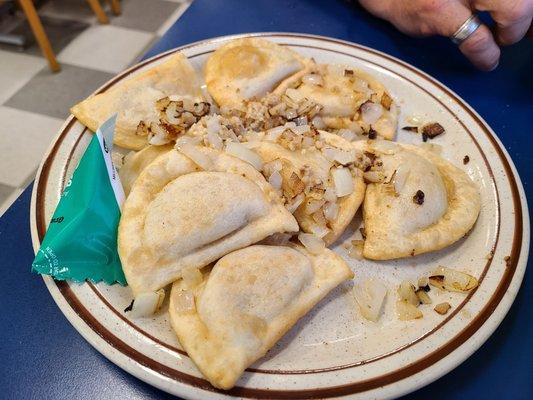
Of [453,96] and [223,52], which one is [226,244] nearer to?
[223,52]

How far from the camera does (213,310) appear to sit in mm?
977

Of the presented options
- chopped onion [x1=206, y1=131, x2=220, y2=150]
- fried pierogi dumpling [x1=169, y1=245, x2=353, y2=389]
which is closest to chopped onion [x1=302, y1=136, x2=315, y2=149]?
chopped onion [x1=206, y1=131, x2=220, y2=150]

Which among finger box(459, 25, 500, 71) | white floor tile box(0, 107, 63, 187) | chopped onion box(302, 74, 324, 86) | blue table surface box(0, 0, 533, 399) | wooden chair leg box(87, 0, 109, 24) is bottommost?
white floor tile box(0, 107, 63, 187)

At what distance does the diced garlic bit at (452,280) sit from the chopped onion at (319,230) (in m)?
0.27

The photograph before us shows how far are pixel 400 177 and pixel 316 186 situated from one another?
0.74 feet

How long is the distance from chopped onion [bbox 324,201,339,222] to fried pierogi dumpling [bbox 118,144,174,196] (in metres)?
0.47

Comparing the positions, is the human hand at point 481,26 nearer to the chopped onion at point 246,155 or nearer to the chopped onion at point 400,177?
the chopped onion at point 400,177

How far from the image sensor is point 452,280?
1110 mm

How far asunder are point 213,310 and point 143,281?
0.18 metres

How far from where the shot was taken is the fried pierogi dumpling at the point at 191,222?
1055 mm

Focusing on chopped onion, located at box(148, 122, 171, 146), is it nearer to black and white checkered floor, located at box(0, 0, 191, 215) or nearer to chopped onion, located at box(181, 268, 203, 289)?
chopped onion, located at box(181, 268, 203, 289)

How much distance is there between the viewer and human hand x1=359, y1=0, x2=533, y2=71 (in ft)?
5.56

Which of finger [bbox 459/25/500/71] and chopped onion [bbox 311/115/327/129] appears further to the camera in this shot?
finger [bbox 459/25/500/71]

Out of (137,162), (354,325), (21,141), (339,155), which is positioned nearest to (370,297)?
(354,325)
